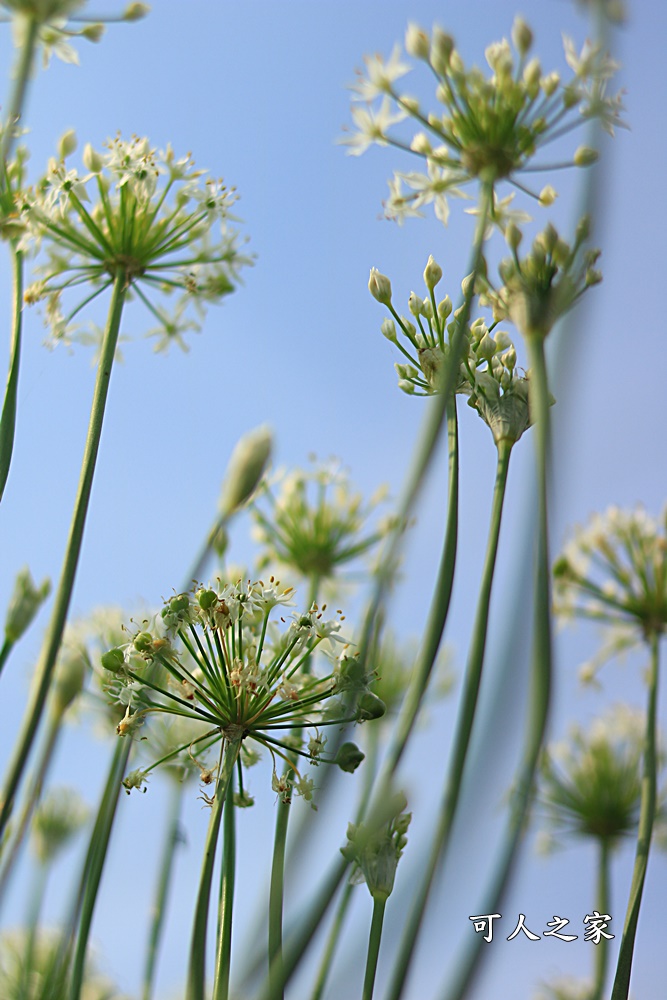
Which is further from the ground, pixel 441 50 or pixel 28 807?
pixel 441 50

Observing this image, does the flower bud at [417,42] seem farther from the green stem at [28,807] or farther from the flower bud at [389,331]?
the green stem at [28,807]

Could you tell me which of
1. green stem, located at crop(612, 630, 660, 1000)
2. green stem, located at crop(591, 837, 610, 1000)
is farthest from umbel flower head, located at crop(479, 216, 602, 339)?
green stem, located at crop(591, 837, 610, 1000)

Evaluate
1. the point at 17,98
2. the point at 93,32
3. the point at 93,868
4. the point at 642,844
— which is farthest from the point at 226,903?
the point at 93,32

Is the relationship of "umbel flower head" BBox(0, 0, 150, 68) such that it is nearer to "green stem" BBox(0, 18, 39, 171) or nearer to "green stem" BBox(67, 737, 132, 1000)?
"green stem" BBox(0, 18, 39, 171)

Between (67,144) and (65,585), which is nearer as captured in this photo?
(65,585)

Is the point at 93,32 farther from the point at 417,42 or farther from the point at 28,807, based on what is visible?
the point at 28,807

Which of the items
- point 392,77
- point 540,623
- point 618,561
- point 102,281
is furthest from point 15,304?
point 618,561
